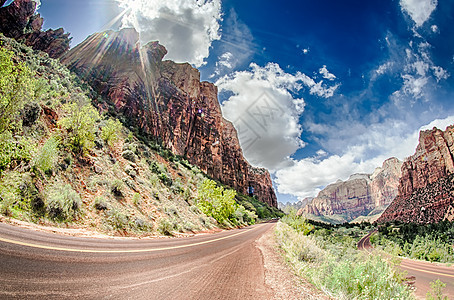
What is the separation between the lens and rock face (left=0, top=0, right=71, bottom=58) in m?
44.7

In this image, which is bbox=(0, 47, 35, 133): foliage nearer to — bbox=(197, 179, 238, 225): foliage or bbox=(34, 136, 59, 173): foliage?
bbox=(34, 136, 59, 173): foliage

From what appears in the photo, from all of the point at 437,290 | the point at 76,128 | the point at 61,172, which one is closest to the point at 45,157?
the point at 61,172

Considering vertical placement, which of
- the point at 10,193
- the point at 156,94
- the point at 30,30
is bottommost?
the point at 10,193

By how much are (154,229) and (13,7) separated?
67015 mm

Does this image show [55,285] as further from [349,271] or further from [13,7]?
[13,7]

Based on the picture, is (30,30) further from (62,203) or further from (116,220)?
(116,220)

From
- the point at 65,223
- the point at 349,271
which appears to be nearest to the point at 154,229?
→ the point at 65,223

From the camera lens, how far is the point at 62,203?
9.55m

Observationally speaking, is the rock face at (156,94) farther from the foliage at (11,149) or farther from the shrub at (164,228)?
the shrub at (164,228)

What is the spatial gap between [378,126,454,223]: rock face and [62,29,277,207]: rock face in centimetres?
6548

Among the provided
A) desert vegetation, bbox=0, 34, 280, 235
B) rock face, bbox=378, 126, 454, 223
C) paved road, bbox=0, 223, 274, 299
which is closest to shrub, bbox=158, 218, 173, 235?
desert vegetation, bbox=0, 34, 280, 235

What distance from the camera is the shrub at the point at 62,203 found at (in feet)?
30.3

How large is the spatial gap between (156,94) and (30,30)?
1349 inches

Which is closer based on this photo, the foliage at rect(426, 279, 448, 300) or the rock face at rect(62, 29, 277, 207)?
the foliage at rect(426, 279, 448, 300)
